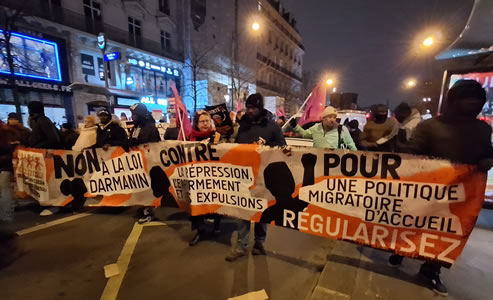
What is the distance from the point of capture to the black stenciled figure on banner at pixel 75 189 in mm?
4180

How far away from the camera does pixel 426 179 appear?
7.78ft

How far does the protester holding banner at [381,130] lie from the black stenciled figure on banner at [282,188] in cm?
316

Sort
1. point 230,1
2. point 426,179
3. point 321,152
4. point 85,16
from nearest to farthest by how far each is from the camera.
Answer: point 426,179 → point 321,152 → point 85,16 → point 230,1

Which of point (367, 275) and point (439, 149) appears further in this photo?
point (367, 275)

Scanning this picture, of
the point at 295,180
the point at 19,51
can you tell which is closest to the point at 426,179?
the point at 295,180

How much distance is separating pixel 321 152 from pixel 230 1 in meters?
37.6

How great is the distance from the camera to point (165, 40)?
2717 cm

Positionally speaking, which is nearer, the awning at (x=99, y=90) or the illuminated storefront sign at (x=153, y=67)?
the awning at (x=99, y=90)

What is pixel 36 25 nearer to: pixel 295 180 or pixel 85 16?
pixel 85 16

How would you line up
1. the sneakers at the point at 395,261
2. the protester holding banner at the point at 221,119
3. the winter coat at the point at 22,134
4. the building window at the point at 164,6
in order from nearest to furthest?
the sneakers at the point at 395,261 < the protester holding banner at the point at 221,119 < the winter coat at the point at 22,134 < the building window at the point at 164,6

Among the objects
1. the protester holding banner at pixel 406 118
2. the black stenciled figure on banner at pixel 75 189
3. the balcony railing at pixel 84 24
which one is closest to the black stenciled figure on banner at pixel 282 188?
the black stenciled figure on banner at pixel 75 189

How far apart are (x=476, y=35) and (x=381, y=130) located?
3068mm

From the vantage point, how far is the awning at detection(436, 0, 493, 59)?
4.82 m

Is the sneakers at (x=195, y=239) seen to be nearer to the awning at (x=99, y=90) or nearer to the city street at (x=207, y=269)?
the city street at (x=207, y=269)
